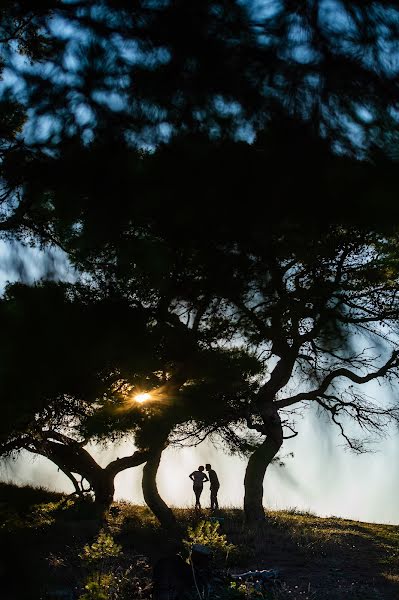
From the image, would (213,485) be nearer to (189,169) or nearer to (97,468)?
(97,468)

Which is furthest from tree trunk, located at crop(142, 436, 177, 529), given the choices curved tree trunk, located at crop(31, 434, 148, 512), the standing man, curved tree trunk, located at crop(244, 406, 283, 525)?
the standing man

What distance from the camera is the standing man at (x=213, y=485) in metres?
16.4

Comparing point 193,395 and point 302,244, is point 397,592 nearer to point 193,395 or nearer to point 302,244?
point 193,395

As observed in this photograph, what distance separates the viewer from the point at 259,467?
14898 mm

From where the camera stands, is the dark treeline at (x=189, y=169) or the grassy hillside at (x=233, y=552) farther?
the grassy hillside at (x=233, y=552)

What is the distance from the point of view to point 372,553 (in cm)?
A: 1200

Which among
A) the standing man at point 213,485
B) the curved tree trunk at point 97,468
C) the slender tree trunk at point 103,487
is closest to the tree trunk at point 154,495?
the curved tree trunk at point 97,468

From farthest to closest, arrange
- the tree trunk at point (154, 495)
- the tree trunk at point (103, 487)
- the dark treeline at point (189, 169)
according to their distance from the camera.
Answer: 1. the tree trunk at point (103, 487)
2. the tree trunk at point (154, 495)
3. the dark treeline at point (189, 169)

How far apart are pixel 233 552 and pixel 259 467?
4.76 metres

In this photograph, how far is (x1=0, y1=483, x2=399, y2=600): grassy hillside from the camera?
6.32 metres

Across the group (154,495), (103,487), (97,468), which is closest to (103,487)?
(103,487)

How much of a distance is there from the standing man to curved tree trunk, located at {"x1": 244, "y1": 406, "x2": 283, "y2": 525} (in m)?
1.69

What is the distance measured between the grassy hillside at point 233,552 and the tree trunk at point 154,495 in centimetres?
33

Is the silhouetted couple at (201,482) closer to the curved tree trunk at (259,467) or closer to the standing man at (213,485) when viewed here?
the standing man at (213,485)
